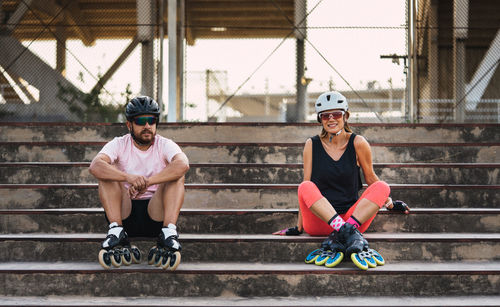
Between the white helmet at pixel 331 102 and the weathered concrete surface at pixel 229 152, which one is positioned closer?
the white helmet at pixel 331 102

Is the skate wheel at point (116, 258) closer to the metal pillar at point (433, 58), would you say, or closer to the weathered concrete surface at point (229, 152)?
the weathered concrete surface at point (229, 152)

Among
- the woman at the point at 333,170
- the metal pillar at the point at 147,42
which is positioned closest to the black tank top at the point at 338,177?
the woman at the point at 333,170

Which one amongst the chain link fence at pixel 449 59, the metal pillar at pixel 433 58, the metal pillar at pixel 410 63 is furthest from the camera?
the metal pillar at pixel 433 58

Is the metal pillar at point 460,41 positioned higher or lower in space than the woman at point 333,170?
higher

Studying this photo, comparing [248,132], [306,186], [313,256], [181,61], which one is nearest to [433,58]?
[181,61]

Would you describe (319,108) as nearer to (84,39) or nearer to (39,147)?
(39,147)

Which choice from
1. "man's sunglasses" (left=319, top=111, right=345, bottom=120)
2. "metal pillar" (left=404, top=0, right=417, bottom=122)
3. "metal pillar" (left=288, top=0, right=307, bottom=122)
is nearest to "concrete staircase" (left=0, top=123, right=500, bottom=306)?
"man's sunglasses" (left=319, top=111, right=345, bottom=120)

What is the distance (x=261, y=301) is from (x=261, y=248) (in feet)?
A: 1.61

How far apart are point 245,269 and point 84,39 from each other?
24.2 ft

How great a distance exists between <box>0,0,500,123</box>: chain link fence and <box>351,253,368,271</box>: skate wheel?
15.8 ft

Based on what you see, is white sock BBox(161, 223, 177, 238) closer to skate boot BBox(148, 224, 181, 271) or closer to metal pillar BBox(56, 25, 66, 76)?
skate boot BBox(148, 224, 181, 271)

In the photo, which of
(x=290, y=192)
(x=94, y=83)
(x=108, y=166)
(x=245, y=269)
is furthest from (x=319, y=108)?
(x=94, y=83)

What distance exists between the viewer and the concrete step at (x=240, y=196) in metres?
4.09

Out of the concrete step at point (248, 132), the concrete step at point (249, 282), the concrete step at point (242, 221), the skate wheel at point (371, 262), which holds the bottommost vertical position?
the concrete step at point (249, 282)
